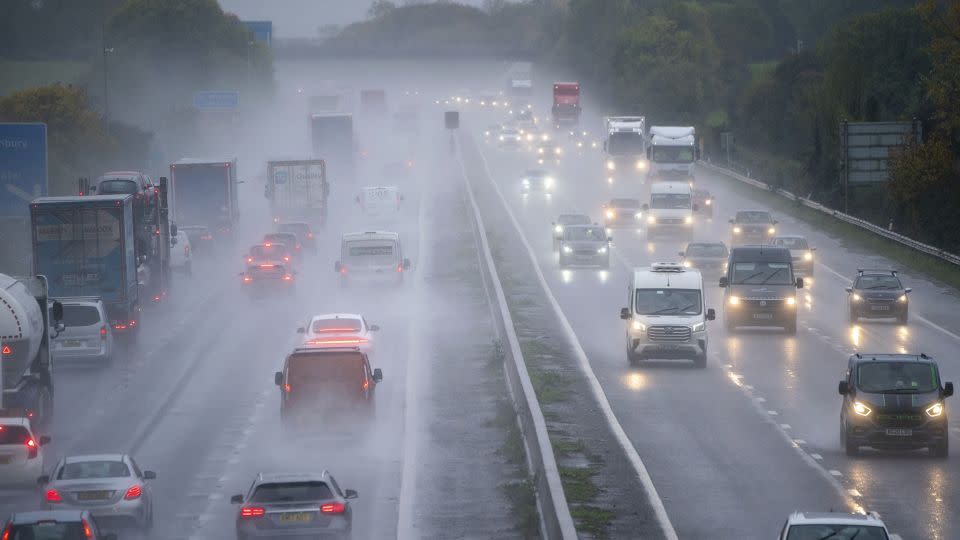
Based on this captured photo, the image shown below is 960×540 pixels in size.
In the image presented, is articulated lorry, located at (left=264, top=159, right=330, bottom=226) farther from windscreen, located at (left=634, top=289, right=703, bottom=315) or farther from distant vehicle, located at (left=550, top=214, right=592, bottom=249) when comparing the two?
windscreen, located at (left=634, top=289, right=703, bottom=315)

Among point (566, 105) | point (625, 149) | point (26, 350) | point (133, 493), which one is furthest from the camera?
point (566, 105)

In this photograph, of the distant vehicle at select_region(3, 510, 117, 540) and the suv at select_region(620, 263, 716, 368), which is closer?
the distant vehicle at select_region(3, 510, 117, 540)

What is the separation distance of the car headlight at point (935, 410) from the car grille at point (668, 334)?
1175cm

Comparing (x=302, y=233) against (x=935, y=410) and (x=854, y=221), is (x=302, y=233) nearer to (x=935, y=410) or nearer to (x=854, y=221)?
(x=854, y=221)

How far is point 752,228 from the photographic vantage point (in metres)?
68.2

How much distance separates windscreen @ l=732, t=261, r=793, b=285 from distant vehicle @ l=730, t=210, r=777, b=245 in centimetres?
2351

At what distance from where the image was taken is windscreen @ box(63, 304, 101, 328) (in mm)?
39812

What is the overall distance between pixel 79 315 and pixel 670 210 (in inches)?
1394

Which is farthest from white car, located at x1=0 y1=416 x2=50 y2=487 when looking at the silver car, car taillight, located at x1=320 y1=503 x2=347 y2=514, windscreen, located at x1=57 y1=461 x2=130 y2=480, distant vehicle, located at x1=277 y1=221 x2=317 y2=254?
distant vehicle, located at x1=277 y1=221 x2=317 y2=254

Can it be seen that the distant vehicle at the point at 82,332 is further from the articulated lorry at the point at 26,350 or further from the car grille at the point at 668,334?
the car grille at the point at 668,334

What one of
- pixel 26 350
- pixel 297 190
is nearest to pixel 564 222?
pixel 297 190

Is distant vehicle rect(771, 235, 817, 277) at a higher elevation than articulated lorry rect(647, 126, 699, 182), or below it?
below

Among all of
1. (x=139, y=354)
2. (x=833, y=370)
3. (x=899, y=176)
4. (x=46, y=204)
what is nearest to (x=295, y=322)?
(x=139, y=354)

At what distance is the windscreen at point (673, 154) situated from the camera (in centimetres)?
8544
